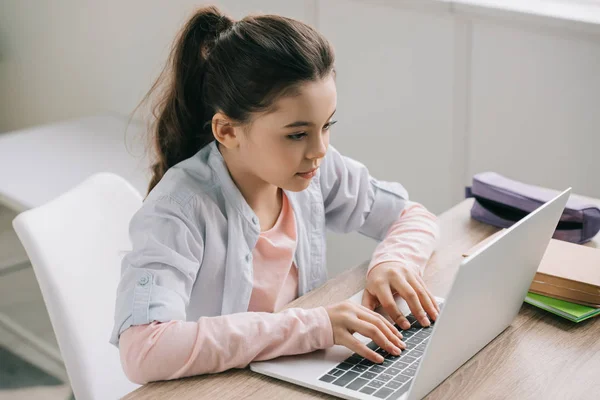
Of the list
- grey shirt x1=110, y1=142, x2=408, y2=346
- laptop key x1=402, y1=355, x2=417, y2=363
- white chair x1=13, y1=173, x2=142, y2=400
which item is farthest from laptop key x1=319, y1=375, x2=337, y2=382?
white chair x1=13, y1=173, x2=142, y2=400

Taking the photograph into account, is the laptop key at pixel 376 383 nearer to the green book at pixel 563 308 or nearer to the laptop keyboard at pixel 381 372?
the laptop keyboard at pixel 381 372

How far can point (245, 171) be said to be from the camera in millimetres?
1360

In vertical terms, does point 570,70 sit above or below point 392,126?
above

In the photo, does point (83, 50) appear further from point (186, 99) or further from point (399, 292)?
point (399, 292)

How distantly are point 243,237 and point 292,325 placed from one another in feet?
0.79

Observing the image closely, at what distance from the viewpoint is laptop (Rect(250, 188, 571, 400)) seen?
996 millimetres

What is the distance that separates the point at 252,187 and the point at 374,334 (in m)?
0.36

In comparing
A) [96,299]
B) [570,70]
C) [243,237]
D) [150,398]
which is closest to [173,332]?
[150,398]

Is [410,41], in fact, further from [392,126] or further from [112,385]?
[112,385]

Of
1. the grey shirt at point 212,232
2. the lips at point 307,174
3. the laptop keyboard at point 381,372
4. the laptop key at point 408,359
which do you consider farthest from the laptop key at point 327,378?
the lips at point 307,174

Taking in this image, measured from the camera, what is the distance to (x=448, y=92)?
2.19m

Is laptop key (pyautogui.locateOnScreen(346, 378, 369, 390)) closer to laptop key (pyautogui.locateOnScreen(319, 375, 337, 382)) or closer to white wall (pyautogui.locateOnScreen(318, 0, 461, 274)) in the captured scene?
laptop key (pyautogui.locateOnScreen(319, 375, 337, 382))

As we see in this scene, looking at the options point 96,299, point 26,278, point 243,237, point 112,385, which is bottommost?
point 26,278

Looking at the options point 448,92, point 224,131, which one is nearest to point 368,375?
point 224,131
